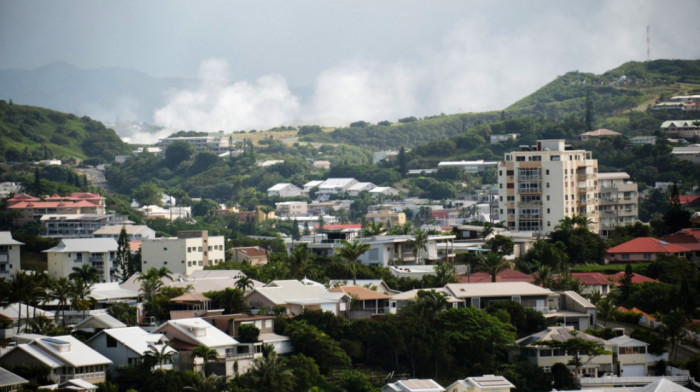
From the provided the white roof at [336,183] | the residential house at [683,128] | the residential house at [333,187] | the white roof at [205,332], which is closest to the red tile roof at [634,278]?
the white roof at [205,332]

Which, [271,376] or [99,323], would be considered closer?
[271,376]

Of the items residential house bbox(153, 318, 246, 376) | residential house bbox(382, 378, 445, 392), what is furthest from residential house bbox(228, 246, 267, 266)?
residential house bbox(382, 378, 445, 392)

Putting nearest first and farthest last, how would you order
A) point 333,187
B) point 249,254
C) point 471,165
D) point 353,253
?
1. point 353,253
2. point 249,254
3. point 471,165
4. point 333,187

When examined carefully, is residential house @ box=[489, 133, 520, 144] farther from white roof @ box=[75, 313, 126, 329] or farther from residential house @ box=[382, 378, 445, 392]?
residential house @ box=[382, 378, 445, 392]

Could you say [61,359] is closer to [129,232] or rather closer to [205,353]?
[205,353]

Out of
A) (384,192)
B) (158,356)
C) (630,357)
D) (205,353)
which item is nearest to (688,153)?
(384,192)

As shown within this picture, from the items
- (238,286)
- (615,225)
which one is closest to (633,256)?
(615,225)
